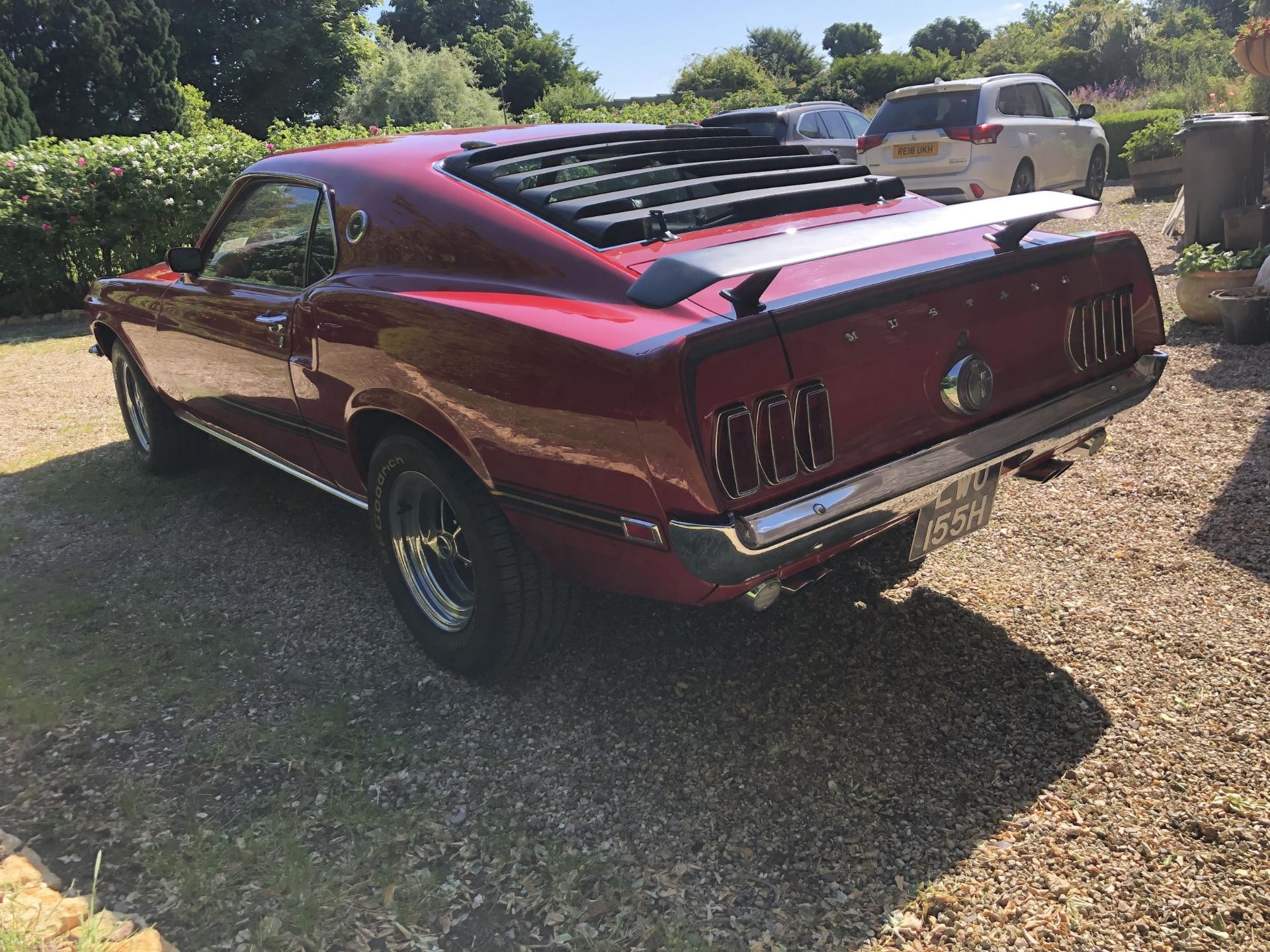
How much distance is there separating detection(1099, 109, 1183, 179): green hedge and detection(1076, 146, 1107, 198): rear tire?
4.00 metres

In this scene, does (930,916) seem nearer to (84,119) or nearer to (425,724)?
(425,724)

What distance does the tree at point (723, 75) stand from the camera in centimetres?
4238

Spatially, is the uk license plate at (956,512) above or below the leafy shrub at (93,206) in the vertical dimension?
below

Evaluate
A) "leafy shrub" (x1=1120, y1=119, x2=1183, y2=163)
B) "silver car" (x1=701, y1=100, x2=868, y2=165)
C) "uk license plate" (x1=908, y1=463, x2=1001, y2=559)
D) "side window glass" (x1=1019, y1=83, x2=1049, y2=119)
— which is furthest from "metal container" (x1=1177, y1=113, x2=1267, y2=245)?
"uk license plate" (x1=908, y1=463, x2=1001, y2=559)

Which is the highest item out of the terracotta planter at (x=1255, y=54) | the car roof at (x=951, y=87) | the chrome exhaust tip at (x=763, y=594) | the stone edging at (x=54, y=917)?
the car roof at (x=951, y=87)

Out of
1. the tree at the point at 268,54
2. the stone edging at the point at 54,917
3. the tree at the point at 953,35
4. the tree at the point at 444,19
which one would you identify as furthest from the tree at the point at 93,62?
the tree at the point at 953,35

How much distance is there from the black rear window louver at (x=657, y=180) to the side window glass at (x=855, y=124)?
32.2 ft

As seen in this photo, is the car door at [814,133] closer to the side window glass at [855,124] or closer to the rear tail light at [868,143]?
the side window glass at [855,124]

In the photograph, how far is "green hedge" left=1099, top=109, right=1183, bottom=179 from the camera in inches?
634

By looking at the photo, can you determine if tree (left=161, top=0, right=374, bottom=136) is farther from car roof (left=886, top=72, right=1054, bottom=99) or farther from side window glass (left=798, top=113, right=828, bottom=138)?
car roof (left=886, top=72, right=1054, bottom=99)

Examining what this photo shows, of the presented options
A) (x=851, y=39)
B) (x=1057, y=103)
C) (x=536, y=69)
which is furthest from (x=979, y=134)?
(x=851, y=39)

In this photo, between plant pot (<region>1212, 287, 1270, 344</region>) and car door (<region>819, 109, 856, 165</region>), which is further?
car door (<region>819, 109, 856, 165</region>)

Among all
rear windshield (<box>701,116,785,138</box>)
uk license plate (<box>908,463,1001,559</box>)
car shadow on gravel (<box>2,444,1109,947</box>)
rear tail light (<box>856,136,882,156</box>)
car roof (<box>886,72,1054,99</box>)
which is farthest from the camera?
rear windshield (<box>701,116,785,138</box>)

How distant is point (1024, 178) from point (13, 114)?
1905 centimetres
